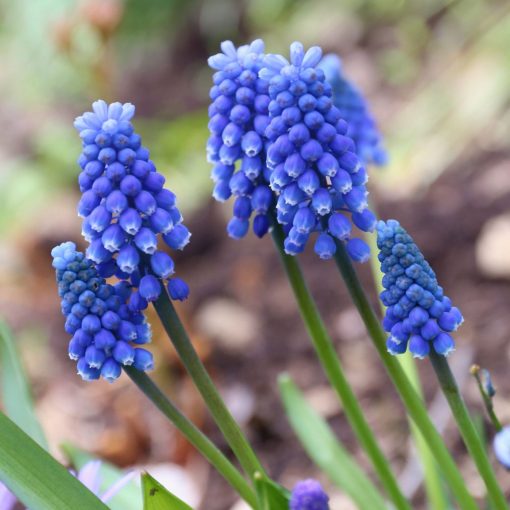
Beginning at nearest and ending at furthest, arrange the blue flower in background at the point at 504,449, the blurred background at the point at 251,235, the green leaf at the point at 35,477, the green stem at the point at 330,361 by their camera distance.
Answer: the green leaf at the point at 35,477, the blue flower in background at the point at 504,449, the green stem at the point at 330,361, the blurred background at the point at 251,235

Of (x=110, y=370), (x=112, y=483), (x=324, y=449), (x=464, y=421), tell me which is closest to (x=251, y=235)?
(x=324, y=449)

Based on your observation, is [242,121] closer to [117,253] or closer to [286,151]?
[286,151]

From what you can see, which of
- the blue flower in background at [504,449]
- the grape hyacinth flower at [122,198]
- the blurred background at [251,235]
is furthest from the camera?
the blurred background at [251,235]

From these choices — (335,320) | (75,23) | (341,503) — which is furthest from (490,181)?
(75,23)

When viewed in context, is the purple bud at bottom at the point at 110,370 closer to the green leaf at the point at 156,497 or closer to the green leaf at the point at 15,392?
the green leaf at the point at 156,497

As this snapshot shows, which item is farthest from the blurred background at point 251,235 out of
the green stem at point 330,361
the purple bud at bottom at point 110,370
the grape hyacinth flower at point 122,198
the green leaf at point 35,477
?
the grape hyacinth flower at point 122,198

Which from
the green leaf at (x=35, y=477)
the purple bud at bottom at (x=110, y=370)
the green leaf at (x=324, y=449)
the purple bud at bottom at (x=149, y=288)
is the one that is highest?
the green leaf at (x=324, y=449)

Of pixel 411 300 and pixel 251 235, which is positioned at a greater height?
pixel 251 235
